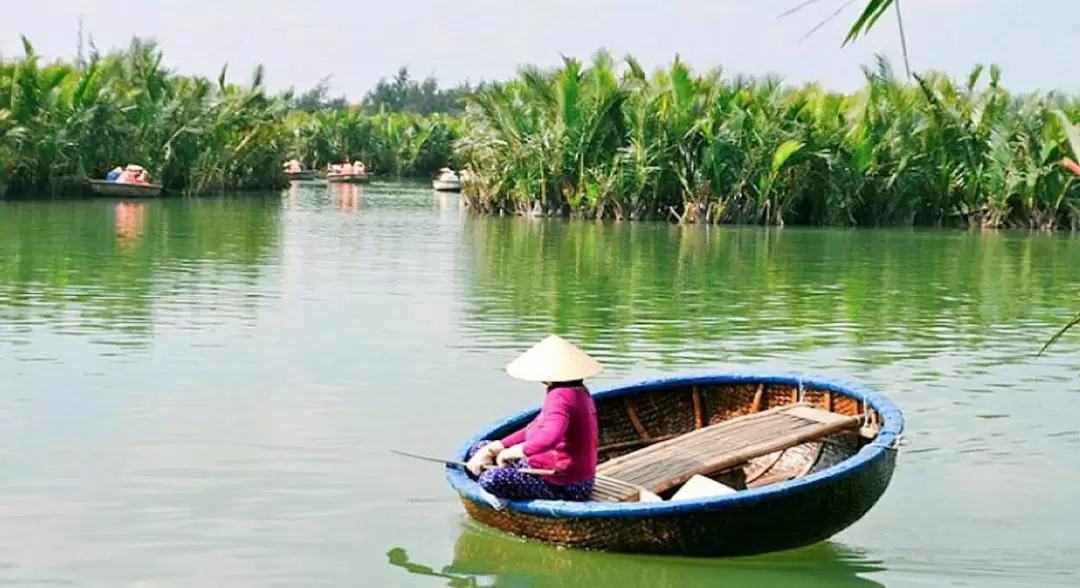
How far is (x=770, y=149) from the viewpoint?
89.9 feet

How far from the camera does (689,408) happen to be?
833cm

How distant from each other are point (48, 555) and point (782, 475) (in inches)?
132

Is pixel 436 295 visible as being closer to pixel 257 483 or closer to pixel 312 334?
pixel 312 334

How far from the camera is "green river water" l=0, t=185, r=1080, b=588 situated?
658cm

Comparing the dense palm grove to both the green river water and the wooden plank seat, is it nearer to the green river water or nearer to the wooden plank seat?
the green river water

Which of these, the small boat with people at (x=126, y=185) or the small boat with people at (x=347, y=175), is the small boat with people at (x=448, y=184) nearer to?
the small boat with people at (x=347, y=175)

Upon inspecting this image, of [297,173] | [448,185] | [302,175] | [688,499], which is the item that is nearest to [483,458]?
[688,499]

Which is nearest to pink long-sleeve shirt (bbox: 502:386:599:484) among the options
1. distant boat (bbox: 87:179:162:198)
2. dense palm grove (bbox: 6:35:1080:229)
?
dense palm grove (bbox: 6:35:1080:229)

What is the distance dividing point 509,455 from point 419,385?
3836mm

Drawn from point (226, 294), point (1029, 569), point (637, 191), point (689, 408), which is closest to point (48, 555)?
point (689, 408)

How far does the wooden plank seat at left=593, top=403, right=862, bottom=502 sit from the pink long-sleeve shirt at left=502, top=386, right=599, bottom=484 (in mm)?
226

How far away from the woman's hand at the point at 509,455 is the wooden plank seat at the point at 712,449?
35 cm

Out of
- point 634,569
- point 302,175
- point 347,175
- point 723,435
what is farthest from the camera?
point 302,175

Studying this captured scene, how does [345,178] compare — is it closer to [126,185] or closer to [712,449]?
[126,185]
